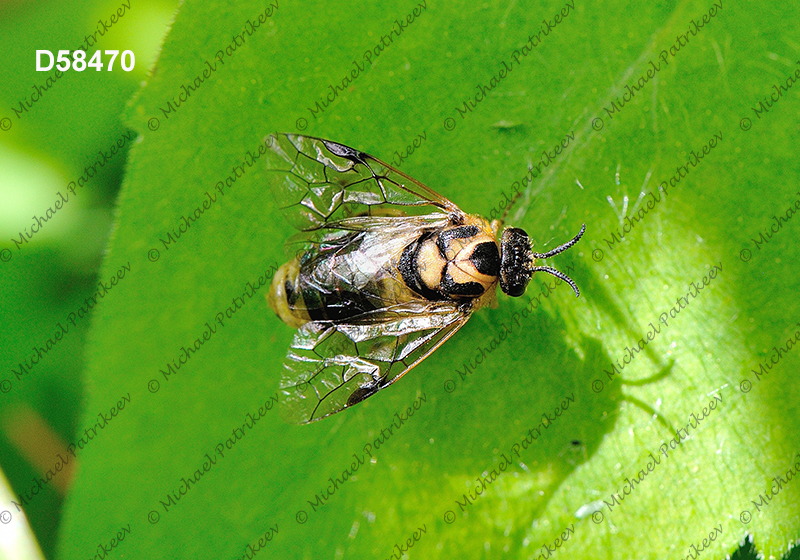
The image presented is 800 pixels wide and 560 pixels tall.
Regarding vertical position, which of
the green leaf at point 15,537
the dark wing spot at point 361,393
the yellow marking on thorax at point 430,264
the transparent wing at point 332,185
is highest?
the transparent wing at point 332,185

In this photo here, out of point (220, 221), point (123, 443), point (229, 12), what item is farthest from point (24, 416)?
point (229, 12)

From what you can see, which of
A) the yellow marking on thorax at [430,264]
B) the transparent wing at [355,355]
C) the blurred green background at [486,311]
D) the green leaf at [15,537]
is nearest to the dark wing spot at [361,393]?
the transparent wing at [355,355]

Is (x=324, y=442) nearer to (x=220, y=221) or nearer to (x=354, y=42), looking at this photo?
(x=220, y=221)

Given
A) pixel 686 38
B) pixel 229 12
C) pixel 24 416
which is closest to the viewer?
pixel 686 38

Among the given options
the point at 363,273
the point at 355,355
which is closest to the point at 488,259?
the point at 363,273

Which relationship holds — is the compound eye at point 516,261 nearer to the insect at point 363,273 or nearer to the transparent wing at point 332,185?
the insect at point 363,273

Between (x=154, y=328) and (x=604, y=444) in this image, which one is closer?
(x=604, y=444)

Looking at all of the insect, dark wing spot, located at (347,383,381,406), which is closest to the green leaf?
the insect
